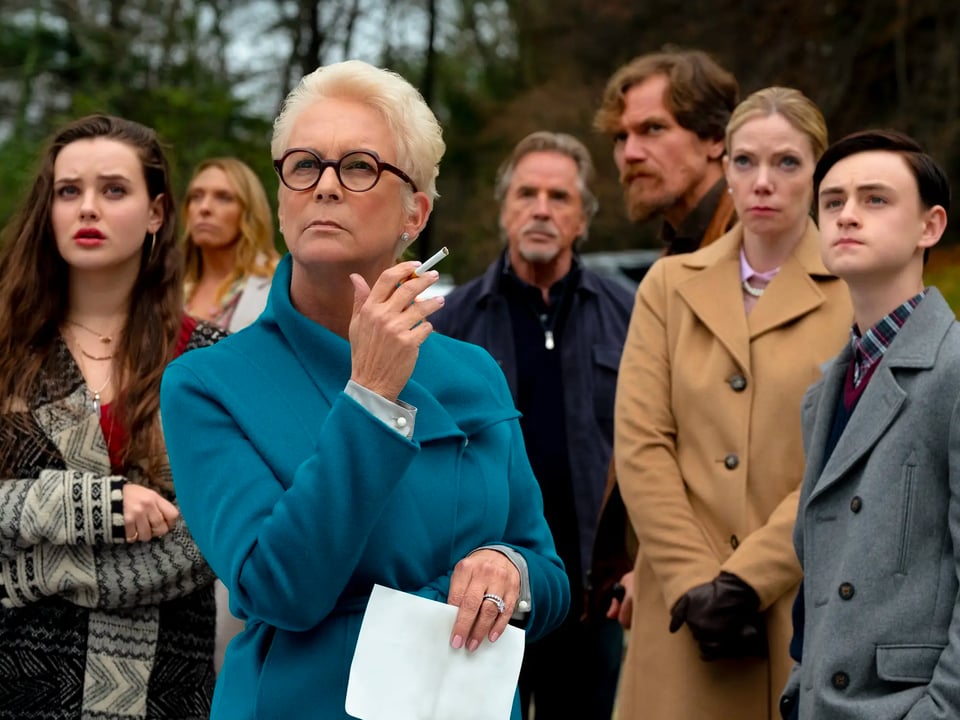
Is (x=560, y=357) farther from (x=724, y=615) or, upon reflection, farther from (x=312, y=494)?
(x=312, y=494)

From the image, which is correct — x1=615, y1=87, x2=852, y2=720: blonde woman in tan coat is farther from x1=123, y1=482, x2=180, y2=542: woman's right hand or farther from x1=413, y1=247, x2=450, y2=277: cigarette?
x1=413, y1=247, x2=450, y2=277: cigarette

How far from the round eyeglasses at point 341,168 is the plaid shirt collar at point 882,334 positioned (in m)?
1.22

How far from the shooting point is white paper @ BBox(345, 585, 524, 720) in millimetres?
2373

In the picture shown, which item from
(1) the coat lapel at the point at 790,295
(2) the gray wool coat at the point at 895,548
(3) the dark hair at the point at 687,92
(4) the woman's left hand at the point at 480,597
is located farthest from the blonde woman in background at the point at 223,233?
(4) the woman's left hand at the point at 480,597

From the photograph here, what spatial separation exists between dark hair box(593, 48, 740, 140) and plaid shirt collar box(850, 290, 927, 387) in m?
1.85

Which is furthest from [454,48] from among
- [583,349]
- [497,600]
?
[497,600]

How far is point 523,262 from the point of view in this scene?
5293 millimetres

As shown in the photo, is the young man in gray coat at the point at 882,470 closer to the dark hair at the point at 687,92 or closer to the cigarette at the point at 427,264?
the cigarette at the point at 427,264

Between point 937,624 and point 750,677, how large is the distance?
101cm

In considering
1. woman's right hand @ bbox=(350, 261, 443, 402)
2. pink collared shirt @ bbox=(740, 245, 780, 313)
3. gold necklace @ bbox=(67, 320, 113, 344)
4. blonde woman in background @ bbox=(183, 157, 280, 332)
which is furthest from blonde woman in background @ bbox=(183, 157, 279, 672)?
woman's right hand @ bbox=(350, 261, 443, 402)

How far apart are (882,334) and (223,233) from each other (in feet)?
12.4

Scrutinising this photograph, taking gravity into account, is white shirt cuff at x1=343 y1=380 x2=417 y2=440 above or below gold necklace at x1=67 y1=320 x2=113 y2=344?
below

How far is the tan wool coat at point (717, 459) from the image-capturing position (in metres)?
3.67

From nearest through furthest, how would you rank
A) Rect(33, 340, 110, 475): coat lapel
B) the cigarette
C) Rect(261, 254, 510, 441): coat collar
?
the cigarette, Rect(261, 254, 510, 441): coat collar, Rect(33, 340, 110, 475): coat lapel
